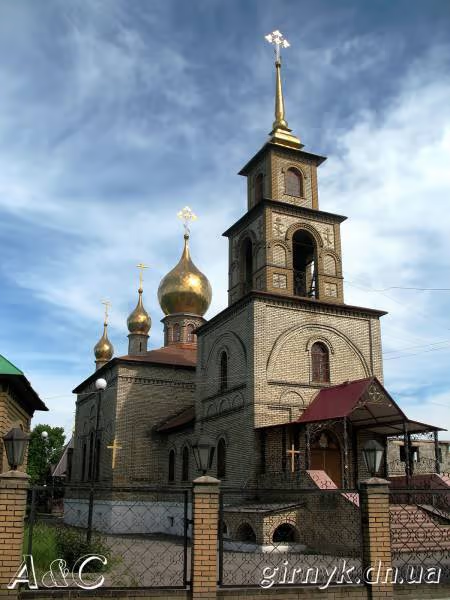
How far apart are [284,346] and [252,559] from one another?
707cm

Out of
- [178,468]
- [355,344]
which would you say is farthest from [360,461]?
[178,468]

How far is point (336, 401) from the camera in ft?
51.7

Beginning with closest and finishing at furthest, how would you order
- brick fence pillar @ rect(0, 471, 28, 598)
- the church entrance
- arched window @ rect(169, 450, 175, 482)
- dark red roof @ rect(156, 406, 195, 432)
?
brick fence pillar @ rect(0, 471, 28, 598) < the church entrance < dark red roof @ rect(156, 406, 195, 432) < arched window @ rect(169, 450, 175, 482)

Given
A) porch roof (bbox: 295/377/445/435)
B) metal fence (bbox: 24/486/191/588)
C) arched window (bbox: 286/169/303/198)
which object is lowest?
metal fence (bbox: 24/486/191/588)

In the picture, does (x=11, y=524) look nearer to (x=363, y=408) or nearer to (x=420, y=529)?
(x=420, y=529)

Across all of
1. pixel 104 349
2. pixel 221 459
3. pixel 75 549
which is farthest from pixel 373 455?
pixel 104 349

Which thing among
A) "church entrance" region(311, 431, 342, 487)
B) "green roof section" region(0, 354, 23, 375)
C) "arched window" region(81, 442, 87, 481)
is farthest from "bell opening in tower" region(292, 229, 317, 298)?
"arched window" region(81, 442, 87, 481)

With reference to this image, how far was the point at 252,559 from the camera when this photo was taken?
11797 millimetres

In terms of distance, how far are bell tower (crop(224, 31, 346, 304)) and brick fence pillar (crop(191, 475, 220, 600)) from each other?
11.2 metres

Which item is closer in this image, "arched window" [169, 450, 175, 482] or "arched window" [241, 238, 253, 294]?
"arched window" [241, 238, 253, 294]

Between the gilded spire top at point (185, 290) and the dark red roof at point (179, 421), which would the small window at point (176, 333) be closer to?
the gilded spire top at point (185, 290)

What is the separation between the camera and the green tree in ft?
149

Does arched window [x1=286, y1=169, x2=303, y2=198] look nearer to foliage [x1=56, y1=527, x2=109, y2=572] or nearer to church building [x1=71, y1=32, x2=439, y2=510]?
church building [x1=71, y1=32, x2=439, y2=510]

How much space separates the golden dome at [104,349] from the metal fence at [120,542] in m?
16.6
